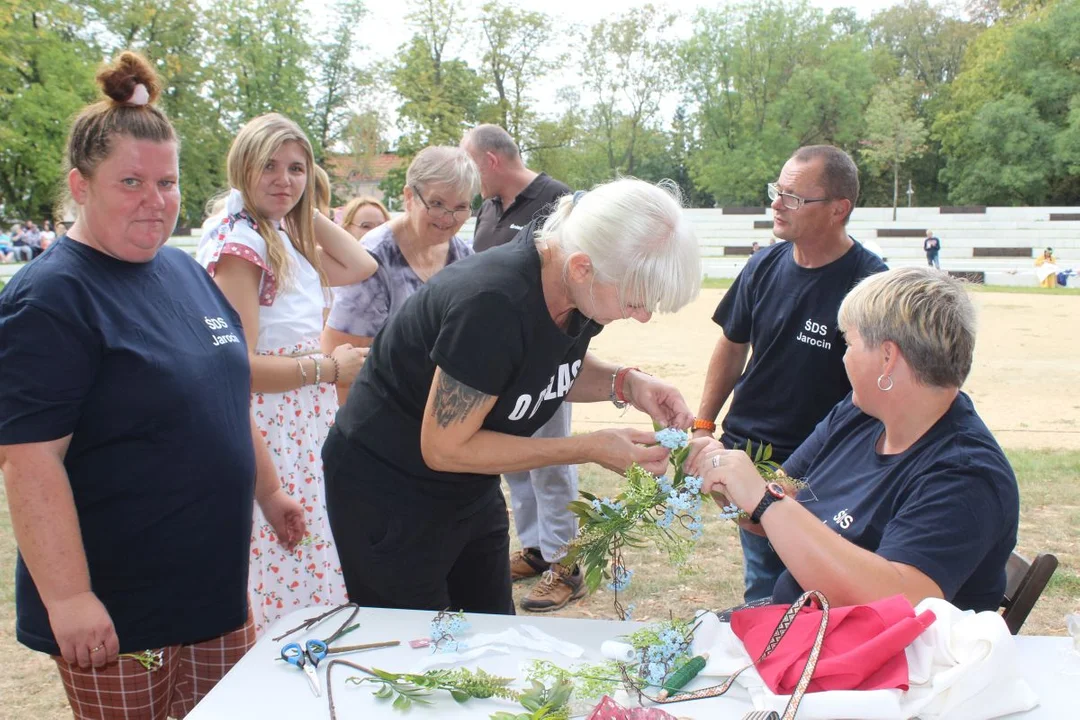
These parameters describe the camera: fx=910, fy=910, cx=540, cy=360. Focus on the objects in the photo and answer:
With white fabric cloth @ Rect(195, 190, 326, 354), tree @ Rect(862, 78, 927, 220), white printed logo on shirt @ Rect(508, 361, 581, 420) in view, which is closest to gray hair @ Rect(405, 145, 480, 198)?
white fabric cloth @ Rect(195, 190, 326, 354)

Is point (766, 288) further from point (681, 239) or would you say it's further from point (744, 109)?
point (744, 109)

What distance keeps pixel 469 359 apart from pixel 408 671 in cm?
69

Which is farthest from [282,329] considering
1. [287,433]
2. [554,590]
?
[554,590]

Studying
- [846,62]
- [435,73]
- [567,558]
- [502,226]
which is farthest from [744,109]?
[567,558]

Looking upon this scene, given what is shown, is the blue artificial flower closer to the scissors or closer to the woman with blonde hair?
the scissors

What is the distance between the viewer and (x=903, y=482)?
2258 millimetres

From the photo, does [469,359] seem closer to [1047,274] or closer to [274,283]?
[274,283]

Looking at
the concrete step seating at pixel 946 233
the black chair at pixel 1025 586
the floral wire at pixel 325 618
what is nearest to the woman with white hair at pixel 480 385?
the floral wire at pixel 325 618

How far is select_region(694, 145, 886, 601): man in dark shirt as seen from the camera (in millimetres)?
3547

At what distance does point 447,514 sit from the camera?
2.47 metres

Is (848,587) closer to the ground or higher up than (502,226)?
closer to the ground

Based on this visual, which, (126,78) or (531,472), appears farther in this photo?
(531,472)

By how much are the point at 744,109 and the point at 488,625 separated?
53.7 meters

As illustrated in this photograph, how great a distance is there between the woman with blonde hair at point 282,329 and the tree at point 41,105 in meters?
29.0
